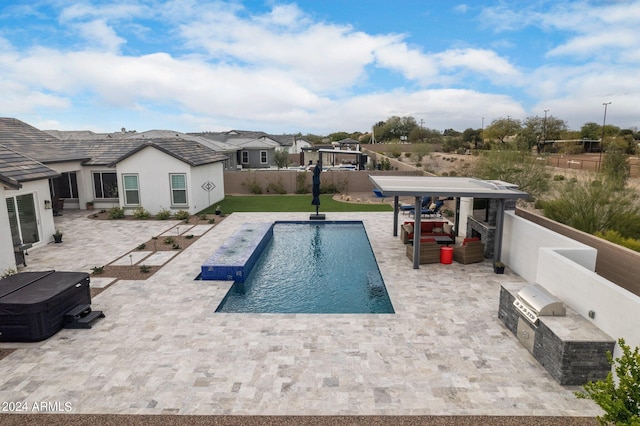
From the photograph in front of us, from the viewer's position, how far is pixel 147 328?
8695mm

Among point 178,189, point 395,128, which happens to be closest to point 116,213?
point 178,189

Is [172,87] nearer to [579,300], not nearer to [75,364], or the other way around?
[75,364]

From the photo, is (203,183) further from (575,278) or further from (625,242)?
(625,242)

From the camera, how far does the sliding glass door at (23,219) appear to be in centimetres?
1424

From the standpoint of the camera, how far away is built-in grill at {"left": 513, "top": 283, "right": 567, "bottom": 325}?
24.1 ft

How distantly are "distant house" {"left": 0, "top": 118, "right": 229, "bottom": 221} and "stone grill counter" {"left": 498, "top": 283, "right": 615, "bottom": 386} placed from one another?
18.9m

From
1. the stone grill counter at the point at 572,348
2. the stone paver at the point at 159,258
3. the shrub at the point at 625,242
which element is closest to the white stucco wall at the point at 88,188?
the stone paver at the point at 159,258

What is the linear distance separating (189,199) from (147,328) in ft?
46.4

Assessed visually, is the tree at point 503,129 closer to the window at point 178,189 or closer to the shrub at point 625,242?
the window at point 178,189

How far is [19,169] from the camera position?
1423cm

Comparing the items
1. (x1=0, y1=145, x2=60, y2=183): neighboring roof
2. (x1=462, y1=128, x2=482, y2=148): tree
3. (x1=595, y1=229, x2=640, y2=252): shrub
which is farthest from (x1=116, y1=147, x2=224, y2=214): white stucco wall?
(x1=462, y1=128, x2=482, y2=148): tree

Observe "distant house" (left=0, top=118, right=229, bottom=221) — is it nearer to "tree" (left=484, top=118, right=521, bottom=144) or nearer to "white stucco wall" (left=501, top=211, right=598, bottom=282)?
"white stucco wall" (left=501, top=211, right=598, bottom=282)

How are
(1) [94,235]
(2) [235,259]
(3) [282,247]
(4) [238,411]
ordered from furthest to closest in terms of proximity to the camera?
(1) [94,235]
(3) [282,247]
(2) [235,259]
(4) [238,411]

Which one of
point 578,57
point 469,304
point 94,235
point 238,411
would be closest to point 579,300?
point 469,304
